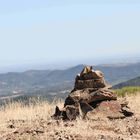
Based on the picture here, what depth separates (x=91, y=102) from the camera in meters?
16.6

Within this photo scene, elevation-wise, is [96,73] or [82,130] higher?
[96,73]

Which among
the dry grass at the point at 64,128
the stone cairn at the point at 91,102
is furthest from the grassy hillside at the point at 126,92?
the stone cairn at the point at 91,102

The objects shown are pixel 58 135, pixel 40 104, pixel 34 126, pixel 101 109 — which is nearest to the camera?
pixel 58 135

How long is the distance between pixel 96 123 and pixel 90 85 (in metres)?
2.43

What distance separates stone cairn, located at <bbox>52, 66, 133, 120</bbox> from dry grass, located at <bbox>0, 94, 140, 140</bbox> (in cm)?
43

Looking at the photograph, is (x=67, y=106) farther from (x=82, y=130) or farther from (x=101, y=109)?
(x=82, y=130)

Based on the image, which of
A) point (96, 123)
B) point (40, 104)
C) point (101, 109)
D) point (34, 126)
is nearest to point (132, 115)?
point (101, 109)

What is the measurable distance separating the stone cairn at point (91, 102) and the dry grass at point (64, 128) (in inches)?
16.9

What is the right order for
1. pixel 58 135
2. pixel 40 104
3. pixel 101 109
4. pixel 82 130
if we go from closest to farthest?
pixel 58 135 < pixel 82 130 < pixel 101 109 < pixel 40 104

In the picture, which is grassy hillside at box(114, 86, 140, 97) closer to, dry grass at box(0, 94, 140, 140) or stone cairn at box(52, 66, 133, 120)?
dry grass at box(0, 94, 140, 140)

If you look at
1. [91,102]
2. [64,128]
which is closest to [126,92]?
[91,102]

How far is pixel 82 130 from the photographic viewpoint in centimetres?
1347

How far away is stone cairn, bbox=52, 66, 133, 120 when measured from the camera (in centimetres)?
1595

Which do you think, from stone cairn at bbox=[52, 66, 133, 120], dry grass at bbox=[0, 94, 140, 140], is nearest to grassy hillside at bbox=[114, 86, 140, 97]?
dry grass at bbox=[0, 94, 140, 140]
